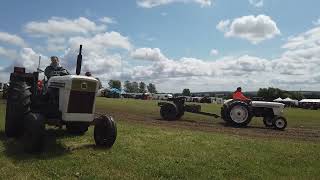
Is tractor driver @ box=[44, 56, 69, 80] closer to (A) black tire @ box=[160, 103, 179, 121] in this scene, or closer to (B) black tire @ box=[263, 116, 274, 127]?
(A) black tire @ box=[160, 103, 179, 121]

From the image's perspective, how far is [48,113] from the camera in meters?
11.2

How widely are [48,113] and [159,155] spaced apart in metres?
2.95

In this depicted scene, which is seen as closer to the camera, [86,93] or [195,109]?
[86,93]

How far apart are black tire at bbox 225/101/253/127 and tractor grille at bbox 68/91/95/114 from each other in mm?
11123

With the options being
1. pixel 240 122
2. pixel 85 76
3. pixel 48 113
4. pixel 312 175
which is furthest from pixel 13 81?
pixel 240 122

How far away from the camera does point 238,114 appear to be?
824 inches

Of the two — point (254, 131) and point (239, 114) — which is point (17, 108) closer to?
point (254, 131)

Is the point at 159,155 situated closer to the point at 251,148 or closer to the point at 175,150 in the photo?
the point at 175,150

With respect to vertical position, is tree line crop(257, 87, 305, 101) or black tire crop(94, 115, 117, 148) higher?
tree line crop(257, 87, 305, 101)

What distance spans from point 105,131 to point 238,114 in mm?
11051

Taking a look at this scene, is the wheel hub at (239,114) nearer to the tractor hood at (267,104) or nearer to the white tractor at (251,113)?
the white tractor at (251,113)

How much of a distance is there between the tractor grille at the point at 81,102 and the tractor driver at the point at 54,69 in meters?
1.49

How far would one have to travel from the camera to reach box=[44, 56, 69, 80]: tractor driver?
1196 centimetres

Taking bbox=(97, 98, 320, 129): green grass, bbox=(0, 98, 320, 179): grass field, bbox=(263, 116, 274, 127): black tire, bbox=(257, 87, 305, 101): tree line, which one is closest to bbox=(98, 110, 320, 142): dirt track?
bbox=(263, 116, 274, 127): black tire
